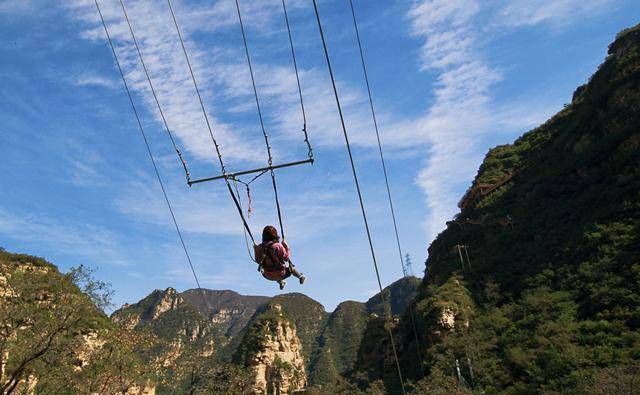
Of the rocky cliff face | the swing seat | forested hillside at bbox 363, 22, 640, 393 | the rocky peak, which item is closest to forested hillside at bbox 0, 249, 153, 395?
the swing seat

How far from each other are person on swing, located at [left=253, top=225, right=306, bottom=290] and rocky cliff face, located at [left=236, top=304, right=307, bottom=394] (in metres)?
86.0

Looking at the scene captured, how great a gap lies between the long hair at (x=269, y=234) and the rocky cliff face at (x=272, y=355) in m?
86.4

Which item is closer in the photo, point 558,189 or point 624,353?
point 624,353

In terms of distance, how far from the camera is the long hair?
10086 mm

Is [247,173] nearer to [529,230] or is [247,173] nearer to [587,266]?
[587,266]

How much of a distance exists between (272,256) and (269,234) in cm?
50

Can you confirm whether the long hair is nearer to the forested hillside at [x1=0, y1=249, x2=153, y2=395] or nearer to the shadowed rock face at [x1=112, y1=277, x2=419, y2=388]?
the forested hillside at [x1=0, y1=249, x2=153, y2=395]

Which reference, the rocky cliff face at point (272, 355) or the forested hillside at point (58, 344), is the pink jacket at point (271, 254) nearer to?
the forested hillside at point (58, 344)

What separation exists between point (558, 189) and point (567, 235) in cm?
1169

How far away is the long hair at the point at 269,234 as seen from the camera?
10.1 m

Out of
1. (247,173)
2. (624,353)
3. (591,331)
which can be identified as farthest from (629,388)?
(247,173)

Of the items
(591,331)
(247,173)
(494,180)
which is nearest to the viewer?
(247,173)

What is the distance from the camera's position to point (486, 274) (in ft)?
188

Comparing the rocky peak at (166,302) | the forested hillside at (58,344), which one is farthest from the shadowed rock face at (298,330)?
the forested hillside at (58,344)
